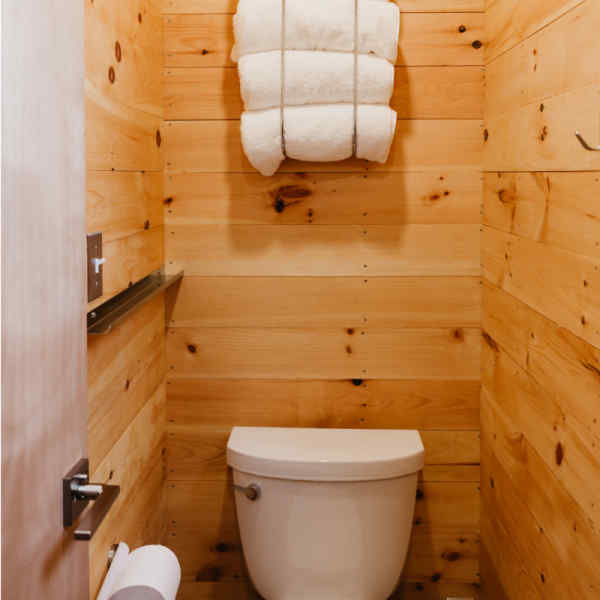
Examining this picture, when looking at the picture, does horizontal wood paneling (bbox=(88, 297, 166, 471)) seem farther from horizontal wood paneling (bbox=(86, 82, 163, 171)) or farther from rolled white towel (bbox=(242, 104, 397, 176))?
rolled white towel (bbox=(242, 104, 397, 176))

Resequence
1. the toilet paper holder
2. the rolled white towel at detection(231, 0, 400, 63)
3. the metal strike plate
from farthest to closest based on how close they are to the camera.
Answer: the rolled white towel at detection(231, 0, 400, 63)
the metal strike plate
the toilet paper holder

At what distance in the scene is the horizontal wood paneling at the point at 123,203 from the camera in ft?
4.48

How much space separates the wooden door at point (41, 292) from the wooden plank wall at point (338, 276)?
1.17 m

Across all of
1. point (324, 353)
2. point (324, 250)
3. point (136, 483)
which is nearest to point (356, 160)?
point (324, 250)

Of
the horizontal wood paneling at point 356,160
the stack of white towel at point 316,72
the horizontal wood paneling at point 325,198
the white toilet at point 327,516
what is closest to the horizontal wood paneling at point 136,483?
the white toilet at point 327,516

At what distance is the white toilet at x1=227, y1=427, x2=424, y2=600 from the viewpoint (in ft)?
5.99

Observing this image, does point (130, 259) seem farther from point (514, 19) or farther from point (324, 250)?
point (514, 19)

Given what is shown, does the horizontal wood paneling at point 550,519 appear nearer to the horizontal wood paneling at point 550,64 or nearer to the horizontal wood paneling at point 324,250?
the horizontal wood paneling at point 324,250

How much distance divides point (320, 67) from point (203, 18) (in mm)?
399

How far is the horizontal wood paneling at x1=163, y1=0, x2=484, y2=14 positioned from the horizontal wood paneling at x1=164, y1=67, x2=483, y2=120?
0.14m

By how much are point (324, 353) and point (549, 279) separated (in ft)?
2.43

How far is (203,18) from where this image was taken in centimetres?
200

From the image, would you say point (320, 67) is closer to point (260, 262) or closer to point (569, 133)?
point (260, 262)

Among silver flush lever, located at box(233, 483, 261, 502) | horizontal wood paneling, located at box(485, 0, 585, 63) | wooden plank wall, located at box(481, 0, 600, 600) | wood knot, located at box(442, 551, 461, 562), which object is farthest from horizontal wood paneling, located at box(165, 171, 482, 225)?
wood knot, located at box(442, 551, 461, 562)
